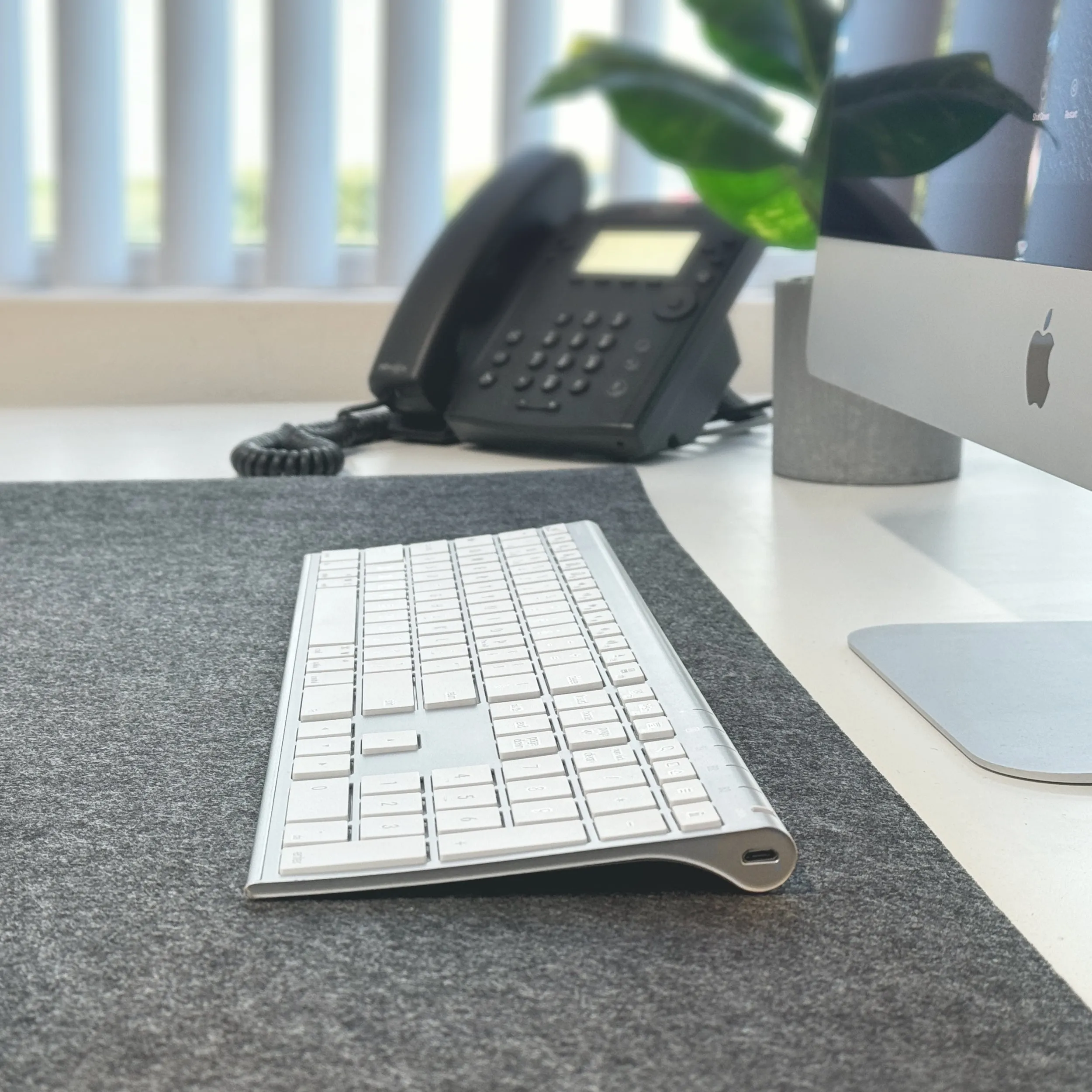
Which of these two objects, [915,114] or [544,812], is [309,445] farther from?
[544,812]

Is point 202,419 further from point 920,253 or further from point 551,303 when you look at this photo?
point 920,253

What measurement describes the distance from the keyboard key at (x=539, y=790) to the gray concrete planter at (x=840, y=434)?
23.9 inches

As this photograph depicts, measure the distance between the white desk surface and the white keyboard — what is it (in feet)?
0.25

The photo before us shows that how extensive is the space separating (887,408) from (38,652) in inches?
23.5

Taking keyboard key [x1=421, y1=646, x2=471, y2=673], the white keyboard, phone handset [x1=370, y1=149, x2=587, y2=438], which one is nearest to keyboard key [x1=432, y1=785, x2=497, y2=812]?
the white keyboard

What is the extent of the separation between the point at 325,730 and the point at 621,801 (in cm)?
11

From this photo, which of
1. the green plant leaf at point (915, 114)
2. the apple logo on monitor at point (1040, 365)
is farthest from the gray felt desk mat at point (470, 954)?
the green plant leaf at point (915, 114)

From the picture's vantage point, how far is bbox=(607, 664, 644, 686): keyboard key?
0.43 metres

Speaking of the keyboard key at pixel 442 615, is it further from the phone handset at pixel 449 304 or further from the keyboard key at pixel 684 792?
the phone handset at pixel 449 304

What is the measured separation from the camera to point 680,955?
11.9 inches

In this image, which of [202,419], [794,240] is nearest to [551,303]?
[794,240]

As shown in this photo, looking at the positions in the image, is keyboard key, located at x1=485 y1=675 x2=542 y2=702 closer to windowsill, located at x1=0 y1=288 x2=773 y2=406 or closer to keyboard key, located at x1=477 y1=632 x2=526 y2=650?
keyboard key, located at x1=477 y1=632 x2=526 y2=650

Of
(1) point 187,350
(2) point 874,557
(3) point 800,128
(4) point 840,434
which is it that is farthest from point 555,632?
(3) point 800,128

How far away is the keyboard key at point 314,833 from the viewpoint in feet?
1.10
